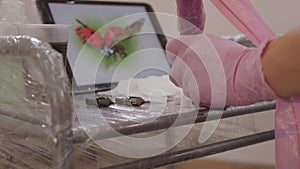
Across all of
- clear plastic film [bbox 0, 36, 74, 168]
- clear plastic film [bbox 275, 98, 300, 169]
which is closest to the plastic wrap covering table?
clear plastic film [bbox 0, 36, 74, 168]

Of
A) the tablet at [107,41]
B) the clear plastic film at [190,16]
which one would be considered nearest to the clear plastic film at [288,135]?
the clear plastic film at [190,16]

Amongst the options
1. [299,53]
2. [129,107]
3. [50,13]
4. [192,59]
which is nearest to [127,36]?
[50,13]

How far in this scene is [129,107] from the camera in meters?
0.80

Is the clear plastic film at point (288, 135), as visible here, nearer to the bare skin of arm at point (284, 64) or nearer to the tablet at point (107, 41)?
the bare skin of arm at point (284, 64)

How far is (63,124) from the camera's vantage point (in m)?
0.47

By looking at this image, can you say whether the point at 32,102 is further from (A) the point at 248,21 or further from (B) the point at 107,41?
(B) the point at 107,41

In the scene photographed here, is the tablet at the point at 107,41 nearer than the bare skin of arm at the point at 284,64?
No

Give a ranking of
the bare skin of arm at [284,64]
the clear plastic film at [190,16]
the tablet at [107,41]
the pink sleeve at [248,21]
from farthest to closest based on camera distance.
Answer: the tablet at [107,41]
the clear plastic film at [190,16]
the pink sleeve at [248,21]
the bare skin of arm at [284,64]

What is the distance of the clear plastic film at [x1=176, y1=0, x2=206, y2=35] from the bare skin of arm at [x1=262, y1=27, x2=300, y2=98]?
290mm

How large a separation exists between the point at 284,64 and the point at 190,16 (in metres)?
0.34

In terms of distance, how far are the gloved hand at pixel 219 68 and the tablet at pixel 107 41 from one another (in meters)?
0.41

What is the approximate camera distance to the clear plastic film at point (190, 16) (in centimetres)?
78

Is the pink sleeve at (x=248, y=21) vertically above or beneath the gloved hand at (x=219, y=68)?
above

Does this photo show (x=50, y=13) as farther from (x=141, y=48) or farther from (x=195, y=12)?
(x=195, y=12)
